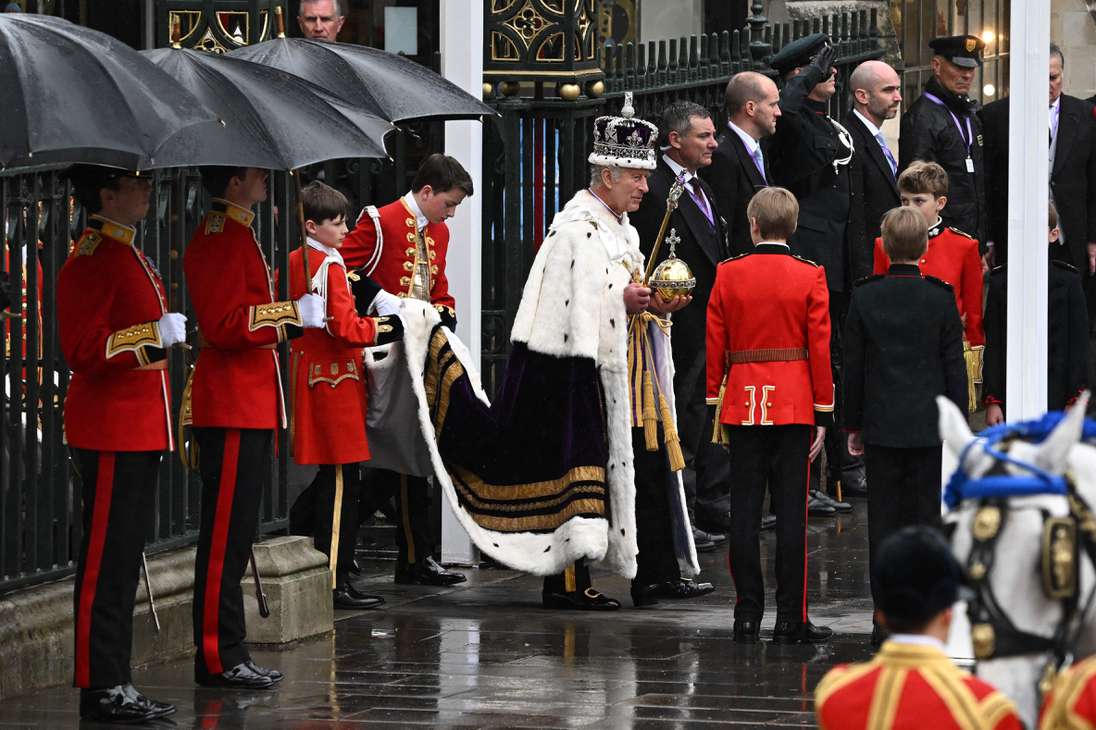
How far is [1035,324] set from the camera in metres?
8.80

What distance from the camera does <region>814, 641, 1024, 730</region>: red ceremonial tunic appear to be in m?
4.29

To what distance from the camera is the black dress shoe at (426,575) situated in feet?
35.7

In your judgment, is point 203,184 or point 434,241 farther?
point 434,241

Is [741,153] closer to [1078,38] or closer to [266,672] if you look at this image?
[266,672]

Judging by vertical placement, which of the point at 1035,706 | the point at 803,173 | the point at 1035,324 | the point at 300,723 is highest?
the point at 803,173

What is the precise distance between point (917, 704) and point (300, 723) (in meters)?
3.73

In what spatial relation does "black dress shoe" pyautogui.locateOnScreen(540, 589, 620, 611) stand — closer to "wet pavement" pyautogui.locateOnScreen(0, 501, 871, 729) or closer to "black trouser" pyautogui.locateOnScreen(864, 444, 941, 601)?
"wet pavement" pyautogui.locateOnScreen(0, 501, 871, 729)

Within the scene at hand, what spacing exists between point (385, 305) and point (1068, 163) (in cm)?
488

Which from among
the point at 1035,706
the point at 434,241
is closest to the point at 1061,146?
the point at 434,241

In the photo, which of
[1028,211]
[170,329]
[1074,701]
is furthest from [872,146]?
[1074,701]

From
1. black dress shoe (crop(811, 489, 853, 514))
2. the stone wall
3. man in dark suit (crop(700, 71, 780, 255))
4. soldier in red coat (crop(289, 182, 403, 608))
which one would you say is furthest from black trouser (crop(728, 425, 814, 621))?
the stone wall

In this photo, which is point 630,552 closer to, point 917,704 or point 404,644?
point 404,644

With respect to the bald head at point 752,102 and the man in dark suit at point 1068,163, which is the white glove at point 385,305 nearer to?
the bald head at point 752,102

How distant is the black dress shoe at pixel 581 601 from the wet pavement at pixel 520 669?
8cm
